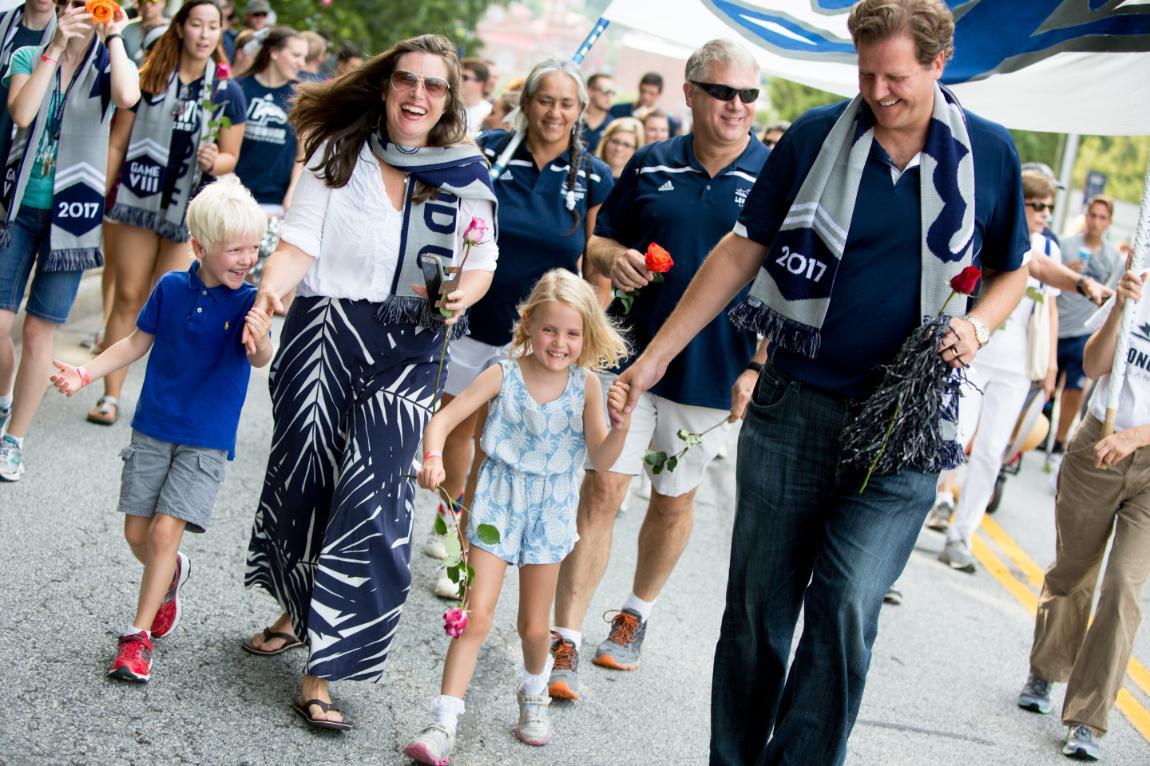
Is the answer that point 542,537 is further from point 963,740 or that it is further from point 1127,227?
point 1127,227

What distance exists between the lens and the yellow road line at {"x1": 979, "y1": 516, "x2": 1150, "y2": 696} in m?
6.96

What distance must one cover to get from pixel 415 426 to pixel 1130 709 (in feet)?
12.2

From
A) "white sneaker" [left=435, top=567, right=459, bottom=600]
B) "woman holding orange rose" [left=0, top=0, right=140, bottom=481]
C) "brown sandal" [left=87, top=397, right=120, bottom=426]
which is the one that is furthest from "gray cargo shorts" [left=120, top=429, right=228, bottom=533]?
"brown sandal" [left=87, top=397, right=120, bottom=426]

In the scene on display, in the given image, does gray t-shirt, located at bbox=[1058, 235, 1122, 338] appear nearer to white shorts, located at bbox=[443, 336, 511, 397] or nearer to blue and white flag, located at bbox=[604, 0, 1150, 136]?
blue and white flag, located at bbox=[604, 0, 1150, 136]

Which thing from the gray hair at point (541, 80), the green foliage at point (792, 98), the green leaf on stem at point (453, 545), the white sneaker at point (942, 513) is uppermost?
the green foliage at point (792, 98)

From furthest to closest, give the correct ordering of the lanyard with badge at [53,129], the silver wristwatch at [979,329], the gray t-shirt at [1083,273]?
1. the gray t-shirt at [1083,273]
2. the lanyard with badge at [53,129]
3. the silver wristwatch at [979,329]

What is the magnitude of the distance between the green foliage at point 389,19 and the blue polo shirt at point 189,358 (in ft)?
42.0

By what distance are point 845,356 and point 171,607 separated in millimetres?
2392

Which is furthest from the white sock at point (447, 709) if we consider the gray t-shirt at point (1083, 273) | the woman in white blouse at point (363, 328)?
the gray t-shirt at point (1083, 273)

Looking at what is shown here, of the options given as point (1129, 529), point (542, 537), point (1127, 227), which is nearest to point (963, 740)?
point (1129, 529)

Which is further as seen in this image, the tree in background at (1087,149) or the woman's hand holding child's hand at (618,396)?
the tree in background at (1087,149)

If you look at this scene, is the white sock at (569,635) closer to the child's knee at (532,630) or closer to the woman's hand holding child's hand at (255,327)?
the child's knee at (532,630)

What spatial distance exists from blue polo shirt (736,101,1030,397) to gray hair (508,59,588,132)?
2.15 meters

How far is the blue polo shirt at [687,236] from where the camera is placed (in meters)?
5.45
